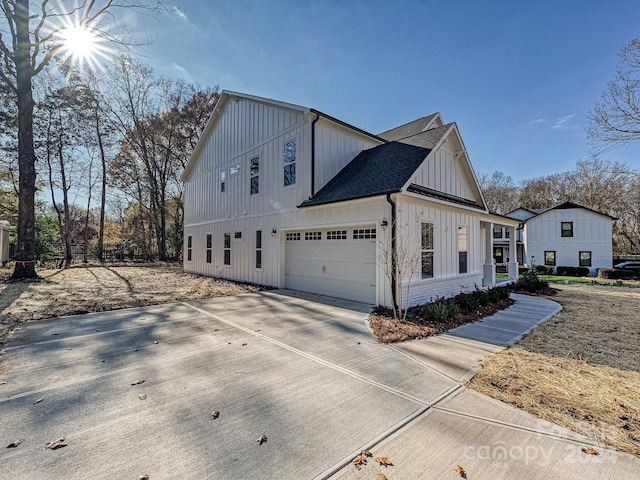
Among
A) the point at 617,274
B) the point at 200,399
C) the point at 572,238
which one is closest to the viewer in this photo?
the point at 200,399

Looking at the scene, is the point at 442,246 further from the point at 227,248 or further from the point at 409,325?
the point at 227,248

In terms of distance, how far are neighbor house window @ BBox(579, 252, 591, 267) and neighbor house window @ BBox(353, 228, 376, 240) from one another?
25043 millimetres

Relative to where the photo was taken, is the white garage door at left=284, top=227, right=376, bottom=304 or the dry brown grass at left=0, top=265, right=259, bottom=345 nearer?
the dry brown grass at left=0, top=265, right=259, bottom=345

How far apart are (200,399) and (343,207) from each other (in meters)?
6.24

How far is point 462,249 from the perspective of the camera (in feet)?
31.3

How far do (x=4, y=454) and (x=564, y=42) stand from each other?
14.8 meters

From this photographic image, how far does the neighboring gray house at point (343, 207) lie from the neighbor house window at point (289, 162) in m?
0.04

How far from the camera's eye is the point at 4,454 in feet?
7.16

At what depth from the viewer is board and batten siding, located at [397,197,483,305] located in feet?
24.2

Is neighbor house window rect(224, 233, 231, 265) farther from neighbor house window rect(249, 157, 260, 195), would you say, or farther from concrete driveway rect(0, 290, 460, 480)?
concrete driveway rect(0, 290, 460, 480)

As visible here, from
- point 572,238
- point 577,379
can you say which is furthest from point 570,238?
point 577,379

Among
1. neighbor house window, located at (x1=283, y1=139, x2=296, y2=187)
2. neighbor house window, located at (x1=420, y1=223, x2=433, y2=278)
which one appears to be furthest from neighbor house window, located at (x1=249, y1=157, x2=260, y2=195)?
neighbor house window, located at (x1=420, y1=223, x2=433, y2=278)

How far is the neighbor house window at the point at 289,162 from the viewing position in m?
10.2

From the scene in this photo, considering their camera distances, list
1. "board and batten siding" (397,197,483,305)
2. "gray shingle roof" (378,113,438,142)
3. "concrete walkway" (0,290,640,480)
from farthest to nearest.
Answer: "gray shingle roof" (378,113,438,142) < "board and batten siding" (397,197,483,305) < "concrete walkway" (0,290,640,480)
